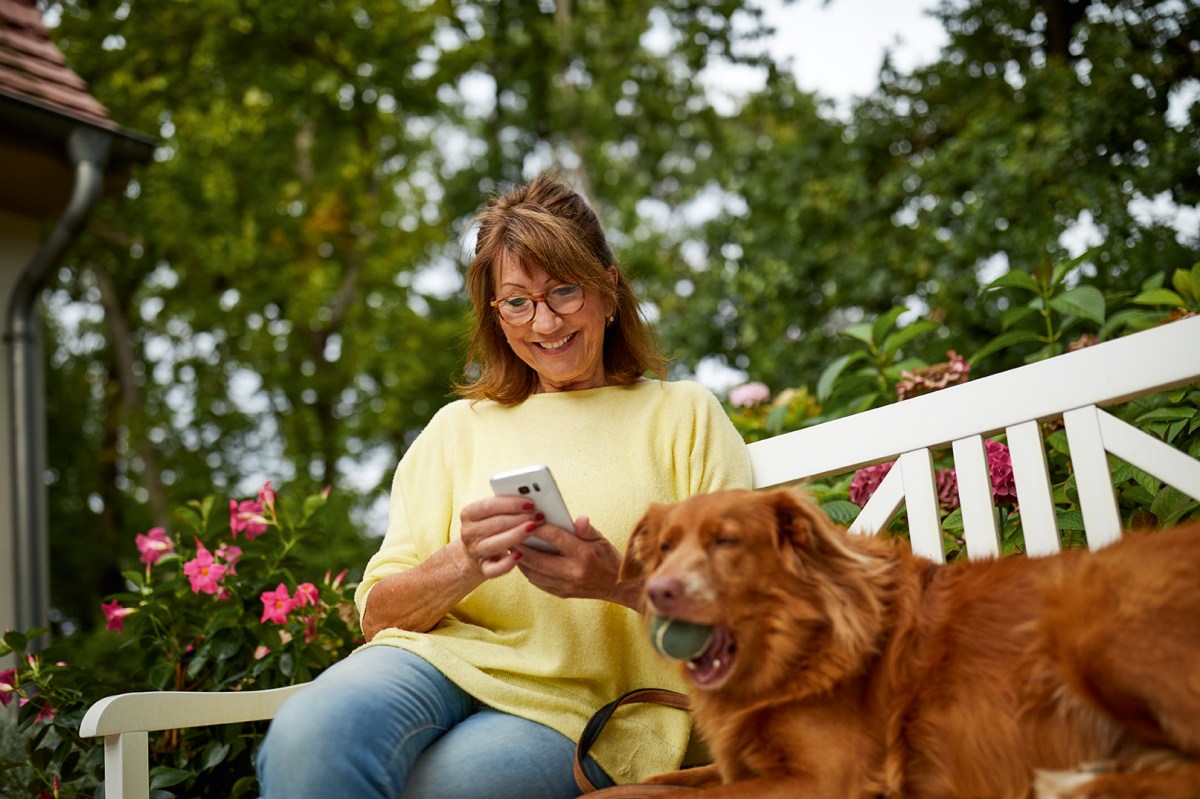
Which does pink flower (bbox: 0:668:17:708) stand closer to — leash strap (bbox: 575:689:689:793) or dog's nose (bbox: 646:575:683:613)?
leash strap (bbox: 575:689:689:793)

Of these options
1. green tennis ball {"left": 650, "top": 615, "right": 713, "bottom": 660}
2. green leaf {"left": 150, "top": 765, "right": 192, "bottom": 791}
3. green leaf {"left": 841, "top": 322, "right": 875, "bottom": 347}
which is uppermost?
green leaf {"left": 841, "top": 322, "right": 875, "bottom": 347}

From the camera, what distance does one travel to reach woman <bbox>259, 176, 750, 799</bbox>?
7.01 ft

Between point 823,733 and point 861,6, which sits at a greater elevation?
Answer: point 861,6

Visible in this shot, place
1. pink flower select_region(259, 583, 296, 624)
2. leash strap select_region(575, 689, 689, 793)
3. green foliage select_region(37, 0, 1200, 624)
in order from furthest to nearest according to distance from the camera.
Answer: green foliage select_region(37, 0, 1200, 624), pink flower select_region(259, 583, 296, 624), leash strap select_region(575, 689, 689, 793)

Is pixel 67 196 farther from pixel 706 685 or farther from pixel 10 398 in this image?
pixel 706 685

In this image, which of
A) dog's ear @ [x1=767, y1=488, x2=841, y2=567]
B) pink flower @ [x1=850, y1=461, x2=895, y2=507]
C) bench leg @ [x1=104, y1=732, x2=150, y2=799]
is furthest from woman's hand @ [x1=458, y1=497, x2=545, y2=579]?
pink flower @ [x1=850, y1=461, x2=895, y2=507]

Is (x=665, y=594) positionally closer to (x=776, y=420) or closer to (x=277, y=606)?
(x=277, y=606)

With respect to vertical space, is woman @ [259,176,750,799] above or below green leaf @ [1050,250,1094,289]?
below

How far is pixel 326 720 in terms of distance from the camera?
6.54 feet

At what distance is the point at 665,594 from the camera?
1.70 metres

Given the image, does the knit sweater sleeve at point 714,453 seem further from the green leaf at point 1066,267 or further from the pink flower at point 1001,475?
the green leaf at point 1066,267

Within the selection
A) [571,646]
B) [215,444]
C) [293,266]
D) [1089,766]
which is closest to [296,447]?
[215,444]

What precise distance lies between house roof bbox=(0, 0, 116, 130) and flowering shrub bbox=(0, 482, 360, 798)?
3.19m

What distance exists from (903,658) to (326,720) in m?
1.08
